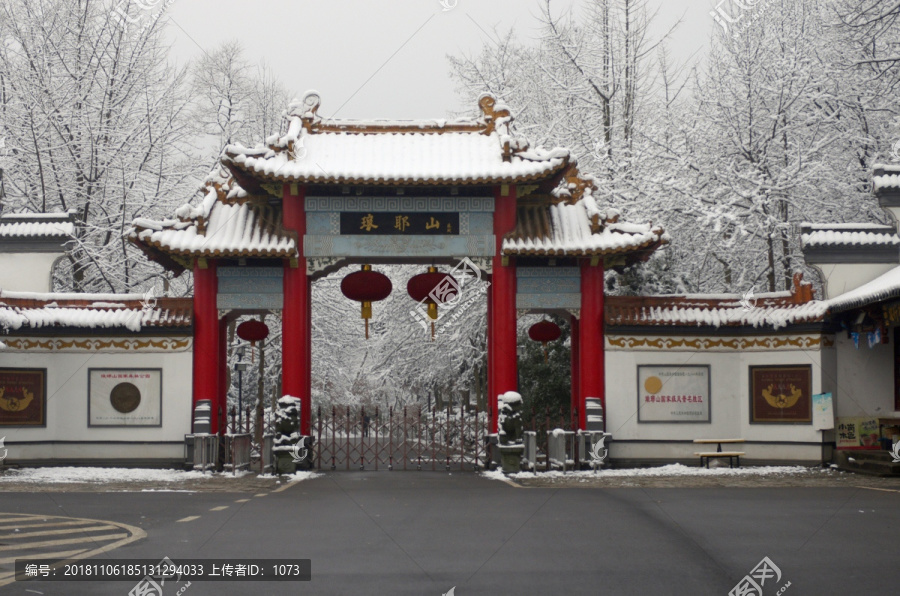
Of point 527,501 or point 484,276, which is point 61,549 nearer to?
point 527,501

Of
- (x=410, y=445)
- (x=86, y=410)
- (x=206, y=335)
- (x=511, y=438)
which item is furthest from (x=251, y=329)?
(x=410, y=445)

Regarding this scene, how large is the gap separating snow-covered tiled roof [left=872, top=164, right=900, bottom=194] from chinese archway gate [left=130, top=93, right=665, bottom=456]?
4.08 metres

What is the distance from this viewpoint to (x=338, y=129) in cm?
1959

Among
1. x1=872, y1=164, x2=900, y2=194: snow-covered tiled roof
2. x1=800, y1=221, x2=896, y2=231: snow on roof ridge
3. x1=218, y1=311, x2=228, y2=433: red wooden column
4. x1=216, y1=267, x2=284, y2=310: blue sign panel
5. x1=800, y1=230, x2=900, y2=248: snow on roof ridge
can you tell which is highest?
x1=872, y1=164, x2=900, y2=194: snow-covered tiled roof

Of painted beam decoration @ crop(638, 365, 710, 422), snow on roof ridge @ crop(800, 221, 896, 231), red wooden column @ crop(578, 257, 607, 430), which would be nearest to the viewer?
red wooden column @ crop(578, 257, 607, 430)

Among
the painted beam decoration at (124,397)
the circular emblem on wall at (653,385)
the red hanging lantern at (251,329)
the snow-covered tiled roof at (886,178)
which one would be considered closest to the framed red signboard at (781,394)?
the circular emblem on wall at (653,385)

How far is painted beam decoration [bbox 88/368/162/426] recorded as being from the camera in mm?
18281

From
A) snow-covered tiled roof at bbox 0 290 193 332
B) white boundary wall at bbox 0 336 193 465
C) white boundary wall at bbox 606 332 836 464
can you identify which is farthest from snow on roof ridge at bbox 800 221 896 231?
white boundary wall at bbox 0 336 193 465

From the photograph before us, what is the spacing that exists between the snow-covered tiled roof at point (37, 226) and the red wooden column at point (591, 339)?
10.0m

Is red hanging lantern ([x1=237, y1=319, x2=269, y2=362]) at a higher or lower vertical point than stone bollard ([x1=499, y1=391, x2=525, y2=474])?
higher

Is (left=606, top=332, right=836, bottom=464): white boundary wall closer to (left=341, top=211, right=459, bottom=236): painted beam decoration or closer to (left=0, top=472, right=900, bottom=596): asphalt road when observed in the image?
(left=341, top=211, right=459, bottom=236): painted beam decoration

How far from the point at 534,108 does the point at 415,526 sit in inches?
822

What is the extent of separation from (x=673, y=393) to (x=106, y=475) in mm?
10208

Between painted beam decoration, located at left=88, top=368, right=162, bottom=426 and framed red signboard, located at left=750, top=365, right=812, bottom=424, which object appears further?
painted beam decoration, located at left=88, top=368, right=162, bottom=426
